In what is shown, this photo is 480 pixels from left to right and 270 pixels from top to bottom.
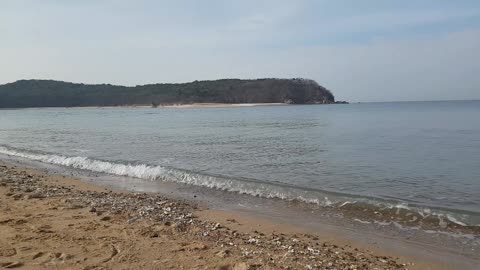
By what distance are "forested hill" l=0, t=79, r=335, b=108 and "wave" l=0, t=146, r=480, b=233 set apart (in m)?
152

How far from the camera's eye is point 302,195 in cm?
1173

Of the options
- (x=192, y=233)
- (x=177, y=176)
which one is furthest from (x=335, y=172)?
(x=192, y=233)

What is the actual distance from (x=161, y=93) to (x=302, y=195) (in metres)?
173

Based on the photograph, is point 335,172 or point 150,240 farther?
point 335,172

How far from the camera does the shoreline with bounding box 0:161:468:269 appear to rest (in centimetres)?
636

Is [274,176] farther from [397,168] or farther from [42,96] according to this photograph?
[42,96]

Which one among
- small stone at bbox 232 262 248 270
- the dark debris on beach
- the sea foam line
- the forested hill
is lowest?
the sea foam line

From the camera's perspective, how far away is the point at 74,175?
16.2m

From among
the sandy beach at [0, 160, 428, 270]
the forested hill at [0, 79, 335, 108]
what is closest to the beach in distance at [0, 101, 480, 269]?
the sandy beach at [0, 160, 428, 270]

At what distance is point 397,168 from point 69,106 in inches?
7015

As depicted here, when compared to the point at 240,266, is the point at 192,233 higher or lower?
lower

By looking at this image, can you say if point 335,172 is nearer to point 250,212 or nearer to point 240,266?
point 250,212

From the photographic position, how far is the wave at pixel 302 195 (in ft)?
30.8

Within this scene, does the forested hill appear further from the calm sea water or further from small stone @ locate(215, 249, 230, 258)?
small stone @ locate(215, 249, 230, 258)
